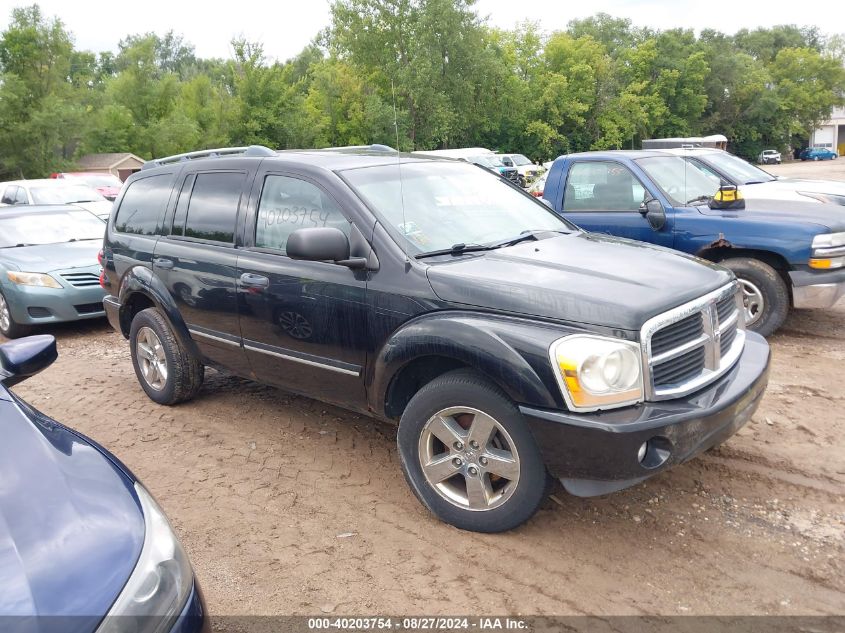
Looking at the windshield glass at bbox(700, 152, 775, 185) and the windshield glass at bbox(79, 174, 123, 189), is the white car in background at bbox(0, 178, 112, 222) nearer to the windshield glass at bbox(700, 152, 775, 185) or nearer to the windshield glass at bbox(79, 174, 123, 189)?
the windshield glass at bbox(79, 174, 123, 189)

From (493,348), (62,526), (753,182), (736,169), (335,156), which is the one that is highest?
(335,156)

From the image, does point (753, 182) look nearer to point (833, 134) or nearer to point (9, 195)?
point (9, 195)

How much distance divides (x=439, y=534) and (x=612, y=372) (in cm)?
121


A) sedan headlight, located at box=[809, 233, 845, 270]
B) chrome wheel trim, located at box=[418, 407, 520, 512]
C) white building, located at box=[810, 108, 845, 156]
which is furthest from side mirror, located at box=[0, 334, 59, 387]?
white building, located at box=[810, 108, 845, 156]

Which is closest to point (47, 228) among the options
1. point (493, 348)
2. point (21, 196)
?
point (21, 196)

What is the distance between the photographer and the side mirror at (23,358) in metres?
2.87

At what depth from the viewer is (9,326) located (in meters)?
8.14

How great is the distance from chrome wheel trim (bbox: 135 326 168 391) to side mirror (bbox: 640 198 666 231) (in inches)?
177

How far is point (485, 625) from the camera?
2.83 m

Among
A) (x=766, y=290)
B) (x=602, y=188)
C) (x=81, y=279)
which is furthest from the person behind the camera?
(x=81, y=279)

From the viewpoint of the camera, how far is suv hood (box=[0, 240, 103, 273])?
802 cm

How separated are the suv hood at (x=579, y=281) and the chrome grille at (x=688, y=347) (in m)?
0.06

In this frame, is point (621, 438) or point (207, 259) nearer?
point (621, 438)

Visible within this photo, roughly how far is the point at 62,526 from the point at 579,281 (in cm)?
230
